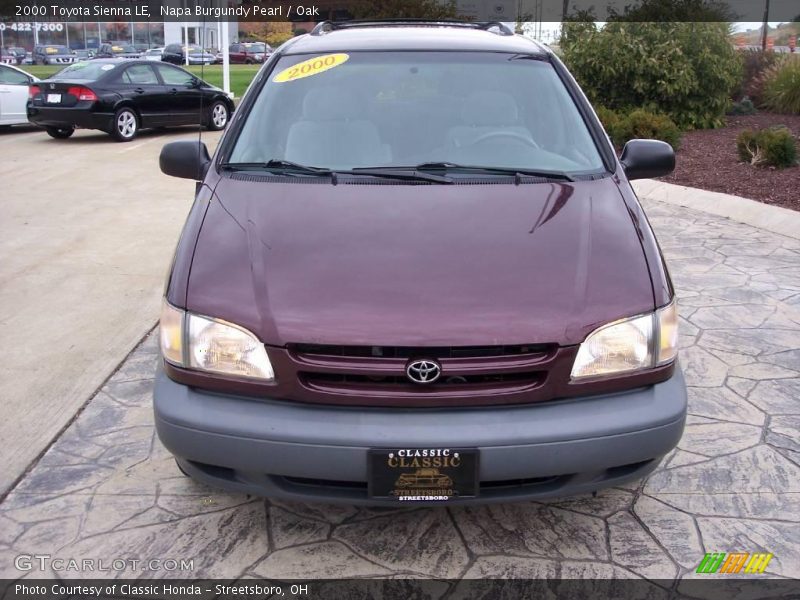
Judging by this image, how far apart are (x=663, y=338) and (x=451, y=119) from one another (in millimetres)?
1546

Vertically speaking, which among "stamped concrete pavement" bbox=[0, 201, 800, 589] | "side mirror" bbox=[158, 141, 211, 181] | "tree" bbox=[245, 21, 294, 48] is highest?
"tree" bbox=[245, 21, 294, 48]

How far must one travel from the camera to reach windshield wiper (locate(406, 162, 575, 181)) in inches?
134

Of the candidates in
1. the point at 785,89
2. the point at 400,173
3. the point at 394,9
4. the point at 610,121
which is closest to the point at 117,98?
the point at 394,9

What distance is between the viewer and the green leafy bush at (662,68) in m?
12.1

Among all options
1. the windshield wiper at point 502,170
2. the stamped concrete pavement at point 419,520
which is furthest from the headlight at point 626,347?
the windshield wiper at point 502,170

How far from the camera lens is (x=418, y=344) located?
2.50 meters

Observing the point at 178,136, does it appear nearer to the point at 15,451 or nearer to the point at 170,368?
the point at 15,451

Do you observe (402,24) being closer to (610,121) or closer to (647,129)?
(647,129)

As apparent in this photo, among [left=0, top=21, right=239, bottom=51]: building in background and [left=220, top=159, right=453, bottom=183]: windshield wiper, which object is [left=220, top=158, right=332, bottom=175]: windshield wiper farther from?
[left=0, top=21, right=239, bottom=51]: building in background

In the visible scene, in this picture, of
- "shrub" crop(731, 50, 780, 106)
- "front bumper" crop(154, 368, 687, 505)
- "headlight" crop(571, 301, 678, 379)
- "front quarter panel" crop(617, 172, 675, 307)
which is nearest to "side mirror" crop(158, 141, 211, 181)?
"front bumper" crop(154, 368, 687, 505)

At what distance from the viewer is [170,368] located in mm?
2742

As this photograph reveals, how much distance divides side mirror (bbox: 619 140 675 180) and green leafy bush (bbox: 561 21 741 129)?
8.95 metres

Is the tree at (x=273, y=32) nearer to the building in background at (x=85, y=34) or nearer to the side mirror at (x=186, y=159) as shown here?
the building in background at (x=85, y=34)

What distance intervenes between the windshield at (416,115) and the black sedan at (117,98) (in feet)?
33.0
